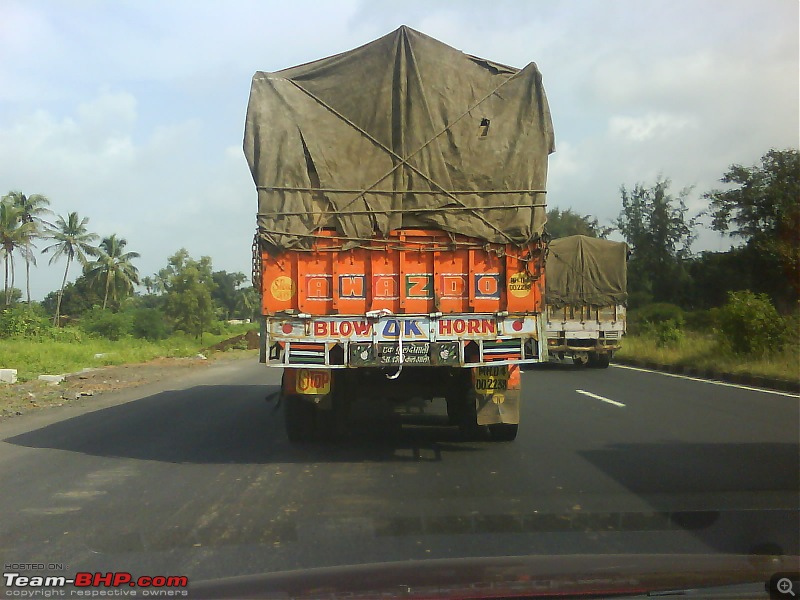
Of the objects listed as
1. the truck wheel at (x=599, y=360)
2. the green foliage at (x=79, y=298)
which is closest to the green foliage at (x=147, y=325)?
the green foliage at (x=79, y=298)

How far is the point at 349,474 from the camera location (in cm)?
757

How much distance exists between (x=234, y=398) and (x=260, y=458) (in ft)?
24.3

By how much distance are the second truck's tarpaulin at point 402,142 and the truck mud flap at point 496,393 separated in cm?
141

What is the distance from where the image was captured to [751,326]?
1909cm

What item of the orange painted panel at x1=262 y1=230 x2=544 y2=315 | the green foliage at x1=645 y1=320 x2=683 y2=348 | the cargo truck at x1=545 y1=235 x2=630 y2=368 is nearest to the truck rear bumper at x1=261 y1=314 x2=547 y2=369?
the orange painted panel at x1=262 y1=230 x2=544 y2=315

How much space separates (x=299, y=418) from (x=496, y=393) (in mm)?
2359

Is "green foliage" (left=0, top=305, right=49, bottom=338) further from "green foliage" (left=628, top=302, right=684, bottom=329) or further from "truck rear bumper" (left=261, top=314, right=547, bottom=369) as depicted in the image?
"truck rear bumper" (left=261, top=314, right=547, bottom=369)

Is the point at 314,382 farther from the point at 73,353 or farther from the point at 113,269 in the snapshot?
the point at 113,269

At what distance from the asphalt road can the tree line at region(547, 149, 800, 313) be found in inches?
713

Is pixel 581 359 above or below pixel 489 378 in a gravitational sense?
below

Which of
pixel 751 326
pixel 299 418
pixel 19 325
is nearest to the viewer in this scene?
pixel 299 418

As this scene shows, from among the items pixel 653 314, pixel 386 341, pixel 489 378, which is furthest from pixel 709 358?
pixel 653 314

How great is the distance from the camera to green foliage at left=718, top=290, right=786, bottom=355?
18.8m

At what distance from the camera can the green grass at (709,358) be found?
54.9ft
